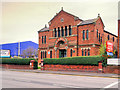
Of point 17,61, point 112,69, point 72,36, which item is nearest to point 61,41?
point 72,36

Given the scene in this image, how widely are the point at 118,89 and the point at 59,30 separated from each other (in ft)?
96.2

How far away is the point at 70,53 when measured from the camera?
36.4m

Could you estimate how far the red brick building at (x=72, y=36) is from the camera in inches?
1347

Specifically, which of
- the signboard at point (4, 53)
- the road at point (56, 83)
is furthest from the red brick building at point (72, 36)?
the road at point (56, 83)

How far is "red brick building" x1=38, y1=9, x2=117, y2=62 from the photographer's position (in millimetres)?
34219

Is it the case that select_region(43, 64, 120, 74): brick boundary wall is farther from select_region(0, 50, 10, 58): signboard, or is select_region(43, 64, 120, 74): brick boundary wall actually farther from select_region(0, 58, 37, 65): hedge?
select_region(0, 50, 10, 58): signboard

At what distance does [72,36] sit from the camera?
36.3m

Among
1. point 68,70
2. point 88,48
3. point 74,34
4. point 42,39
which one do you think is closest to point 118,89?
point 68,70

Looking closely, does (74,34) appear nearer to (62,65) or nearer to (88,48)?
(88,48)

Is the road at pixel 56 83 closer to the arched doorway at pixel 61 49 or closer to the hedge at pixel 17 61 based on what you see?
the hedge at pixel 17 61

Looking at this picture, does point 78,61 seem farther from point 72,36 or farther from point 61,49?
point 61,49

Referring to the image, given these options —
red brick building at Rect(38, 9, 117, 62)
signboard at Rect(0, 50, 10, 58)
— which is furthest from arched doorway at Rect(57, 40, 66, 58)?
signboard at Rect(0, 50, 10, 58)

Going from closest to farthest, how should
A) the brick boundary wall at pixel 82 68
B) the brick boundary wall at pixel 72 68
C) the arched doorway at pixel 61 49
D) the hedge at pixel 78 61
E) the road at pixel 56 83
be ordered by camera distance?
the road at pixel 56 83, the brick boundary wall at pixel 82 68, the hedge at pixel 78 61, the brick boundary wall at pixel 72 68, the arched doorway at pixel 61 49

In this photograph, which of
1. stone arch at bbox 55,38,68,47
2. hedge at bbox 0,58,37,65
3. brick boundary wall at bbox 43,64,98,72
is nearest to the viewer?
brick boundary wall at bbox 43,64,98,72
